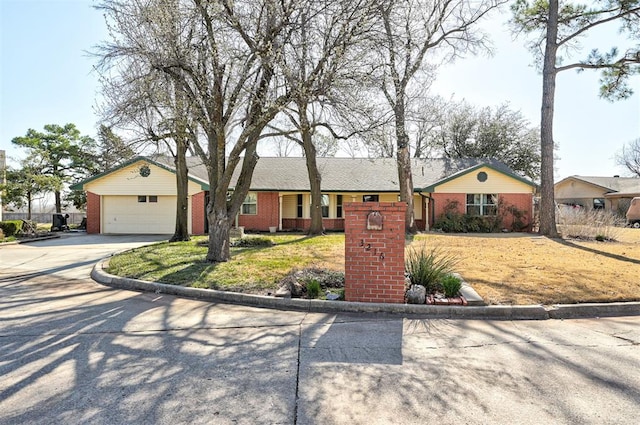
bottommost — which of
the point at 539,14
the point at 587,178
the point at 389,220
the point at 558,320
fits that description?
the point at 558,320

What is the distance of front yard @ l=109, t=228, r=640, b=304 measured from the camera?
21.3 feet

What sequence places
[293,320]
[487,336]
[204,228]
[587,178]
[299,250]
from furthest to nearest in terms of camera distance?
1. [587,178]
2. [204,228]
3. [299,250]
4. [293,320]
5. [487,336]

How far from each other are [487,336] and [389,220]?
2120 mm

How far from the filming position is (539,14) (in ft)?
57.9

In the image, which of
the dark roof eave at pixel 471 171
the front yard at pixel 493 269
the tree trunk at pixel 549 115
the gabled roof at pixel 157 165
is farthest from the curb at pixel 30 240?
the tree trunk at pixel 549 115

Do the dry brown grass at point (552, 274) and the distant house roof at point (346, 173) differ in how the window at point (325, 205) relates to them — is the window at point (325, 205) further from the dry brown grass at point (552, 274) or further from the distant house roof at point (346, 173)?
the dry brown grass at point (552, 274)

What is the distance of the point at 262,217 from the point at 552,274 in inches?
647

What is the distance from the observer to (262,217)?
22.0 m

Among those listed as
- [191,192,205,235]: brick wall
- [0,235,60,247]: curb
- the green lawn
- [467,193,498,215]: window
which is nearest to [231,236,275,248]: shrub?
the green lawn

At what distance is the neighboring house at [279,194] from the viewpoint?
20453 mm

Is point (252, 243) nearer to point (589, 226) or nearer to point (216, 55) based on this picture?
point (216, 55)

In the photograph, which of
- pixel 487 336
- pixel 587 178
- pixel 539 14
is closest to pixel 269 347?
pixel 487 336

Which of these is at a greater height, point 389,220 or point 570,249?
point 389,220

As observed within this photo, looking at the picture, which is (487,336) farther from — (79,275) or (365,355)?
(79,275)
